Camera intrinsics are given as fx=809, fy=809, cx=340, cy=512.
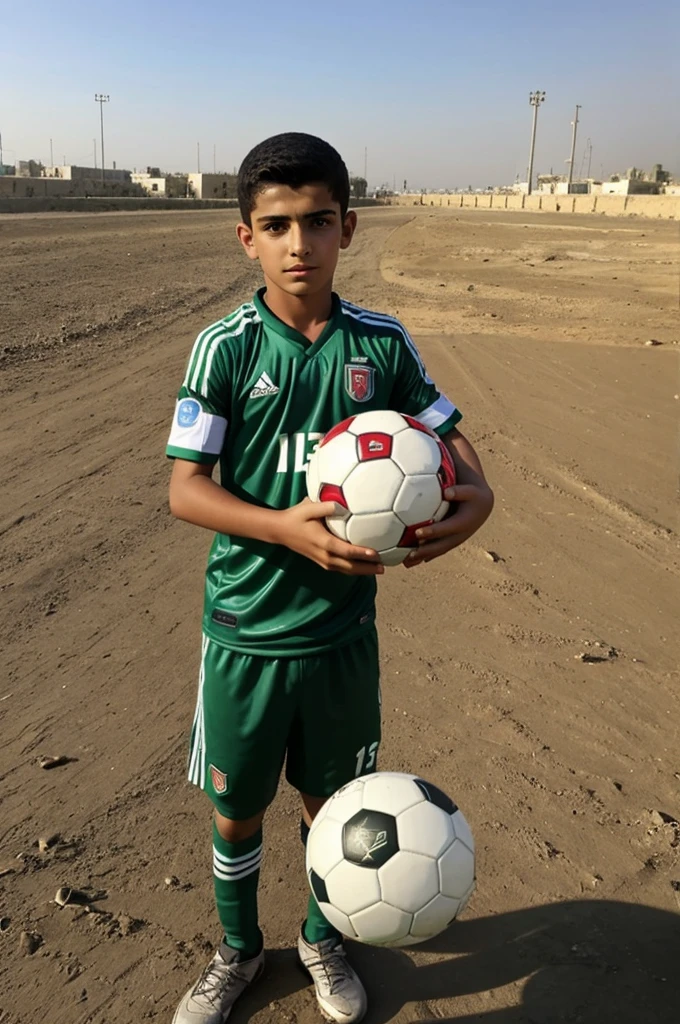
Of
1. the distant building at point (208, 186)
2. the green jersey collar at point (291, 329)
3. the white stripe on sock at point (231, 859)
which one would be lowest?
the white stripe on sock at point (231, 859)

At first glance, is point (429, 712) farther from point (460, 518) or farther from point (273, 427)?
point (273, 427)

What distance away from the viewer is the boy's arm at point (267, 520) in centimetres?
183

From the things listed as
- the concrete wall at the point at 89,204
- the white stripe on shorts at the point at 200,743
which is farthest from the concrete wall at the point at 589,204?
the white stripe on shorts at the point at 200,743

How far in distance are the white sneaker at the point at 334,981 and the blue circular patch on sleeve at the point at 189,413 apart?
170cm

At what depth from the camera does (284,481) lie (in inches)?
82.8

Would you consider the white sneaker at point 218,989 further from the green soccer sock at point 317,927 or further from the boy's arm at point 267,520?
the boy's arm at point 267,520

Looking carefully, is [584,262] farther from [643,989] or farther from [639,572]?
[643,989]

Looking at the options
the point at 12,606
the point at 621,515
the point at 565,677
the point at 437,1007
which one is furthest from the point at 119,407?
the point at 437,1007

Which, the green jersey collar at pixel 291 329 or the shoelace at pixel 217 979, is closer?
the green jersey collar at pixel 291 329

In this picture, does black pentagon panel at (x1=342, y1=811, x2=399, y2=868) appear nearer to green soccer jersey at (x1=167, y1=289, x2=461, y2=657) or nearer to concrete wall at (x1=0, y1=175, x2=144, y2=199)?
green soccer jersey at (x1=167, y1=289, x2=461, y2=657)

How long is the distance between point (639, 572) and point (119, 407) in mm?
5418

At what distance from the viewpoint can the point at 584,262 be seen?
21.3 m

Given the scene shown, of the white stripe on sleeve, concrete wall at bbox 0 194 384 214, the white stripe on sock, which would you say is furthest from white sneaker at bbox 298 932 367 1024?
concrete wall at bbox 0 194 384 214

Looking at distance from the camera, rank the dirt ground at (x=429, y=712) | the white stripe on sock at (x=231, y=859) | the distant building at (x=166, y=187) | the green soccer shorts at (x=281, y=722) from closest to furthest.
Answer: the green soccer shorts at (x=281, y=722) → the white stripe on sock at (x=231, y=859) → the dirt ground at (x=429, y=712) → the distant building at (x=166, y=187)
